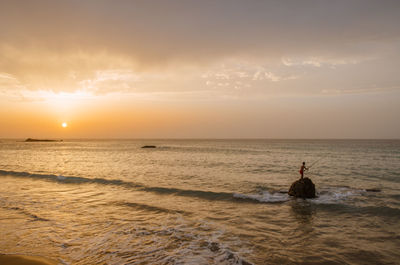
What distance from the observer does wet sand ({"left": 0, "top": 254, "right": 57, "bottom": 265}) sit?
8359 millimetres

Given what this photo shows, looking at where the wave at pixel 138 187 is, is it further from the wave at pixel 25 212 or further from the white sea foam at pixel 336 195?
the wave at pixel 25 212

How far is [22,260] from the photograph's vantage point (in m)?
8.54

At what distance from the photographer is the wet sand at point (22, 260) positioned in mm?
8359

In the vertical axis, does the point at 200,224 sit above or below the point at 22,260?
below

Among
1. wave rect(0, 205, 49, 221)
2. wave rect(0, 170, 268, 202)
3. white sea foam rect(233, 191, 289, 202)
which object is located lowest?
wave rect(0, 170, 268, 202)

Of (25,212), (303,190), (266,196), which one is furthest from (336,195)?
(25,212)

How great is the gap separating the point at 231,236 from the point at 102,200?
11117 mm

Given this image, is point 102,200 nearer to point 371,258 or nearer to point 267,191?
point 267,191

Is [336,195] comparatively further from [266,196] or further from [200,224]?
[200,224]

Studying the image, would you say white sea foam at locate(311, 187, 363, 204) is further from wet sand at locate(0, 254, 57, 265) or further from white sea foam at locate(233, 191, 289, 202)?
wet sand at locate(0, 254, 57, 265)

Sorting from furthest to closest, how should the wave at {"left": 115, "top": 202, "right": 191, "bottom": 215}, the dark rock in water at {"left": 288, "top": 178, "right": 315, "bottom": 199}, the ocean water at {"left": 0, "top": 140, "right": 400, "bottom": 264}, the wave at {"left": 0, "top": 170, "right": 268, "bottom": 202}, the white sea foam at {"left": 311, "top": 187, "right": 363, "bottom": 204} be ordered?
the wave at {"left": 0, "top": 170, "right": 268, "bottom": 202}
the dark rock in water at {"left": 288, "top": 178, "right": 315, "bottom": 199}
the white sea foam at {"left": 311, "top": 187, "right": 363, "bottom": 204}
the wave at {"left": 115, "top": 202, "right": 191, "bottom": 215}
the ocean water at {"left": 0, "top": 140, "right": 400, "bottom": 264}

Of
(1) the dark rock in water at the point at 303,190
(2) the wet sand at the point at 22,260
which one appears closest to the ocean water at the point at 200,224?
(2) the wet sand at the point at 22,260

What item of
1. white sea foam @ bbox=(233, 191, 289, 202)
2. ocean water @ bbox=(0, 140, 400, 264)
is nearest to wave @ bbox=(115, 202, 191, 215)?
ocean water @ bbox=(0, 140, 400, 264)

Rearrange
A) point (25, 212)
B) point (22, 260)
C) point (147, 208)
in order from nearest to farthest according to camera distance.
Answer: point (22, 260), point (25, 212), point (147, 208)
